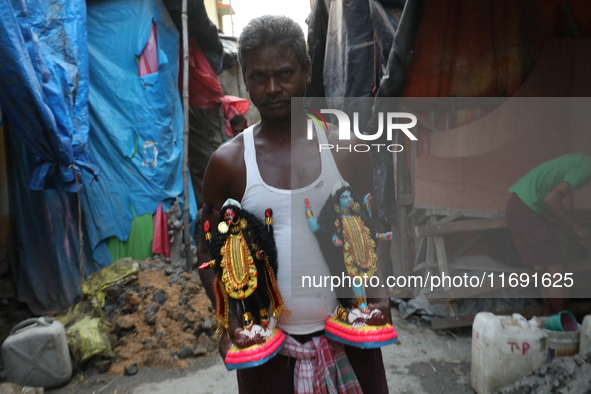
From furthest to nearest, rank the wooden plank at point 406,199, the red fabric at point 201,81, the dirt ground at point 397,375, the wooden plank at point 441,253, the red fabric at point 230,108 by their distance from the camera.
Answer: the red fabric at point 230,108 → the red fabric at point 201,81 → the wooden plank at point 406,199 → the wooden plank at point 441,253 → the dirt ground at point 397,375

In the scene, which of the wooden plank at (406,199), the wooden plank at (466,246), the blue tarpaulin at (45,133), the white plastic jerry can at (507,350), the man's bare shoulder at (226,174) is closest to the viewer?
the man's bare shoulder at (226,174)

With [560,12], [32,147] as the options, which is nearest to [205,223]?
[32,147]

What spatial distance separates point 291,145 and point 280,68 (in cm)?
25

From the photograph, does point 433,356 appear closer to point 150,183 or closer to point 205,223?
point 205,223

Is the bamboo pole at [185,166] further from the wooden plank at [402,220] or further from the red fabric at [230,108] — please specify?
the wooden plank at [402,220]

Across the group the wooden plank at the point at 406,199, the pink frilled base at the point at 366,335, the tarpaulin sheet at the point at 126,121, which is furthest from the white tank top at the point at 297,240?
the tarpaulin sheet at the point at 126,121

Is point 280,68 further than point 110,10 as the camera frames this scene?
No

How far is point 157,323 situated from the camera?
14.7 ft

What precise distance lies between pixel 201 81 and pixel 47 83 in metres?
3.72

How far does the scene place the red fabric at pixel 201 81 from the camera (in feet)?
23.8

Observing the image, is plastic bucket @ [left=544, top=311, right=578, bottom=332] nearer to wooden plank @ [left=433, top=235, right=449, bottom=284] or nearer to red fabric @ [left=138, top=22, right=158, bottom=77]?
wooden plank @ [left=433, top=235, right=449, bottom=284]

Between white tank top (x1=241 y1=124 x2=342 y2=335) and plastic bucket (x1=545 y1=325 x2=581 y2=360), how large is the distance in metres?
2.26

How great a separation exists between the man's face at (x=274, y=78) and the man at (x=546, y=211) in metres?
2.84

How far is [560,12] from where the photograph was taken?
3688mm
